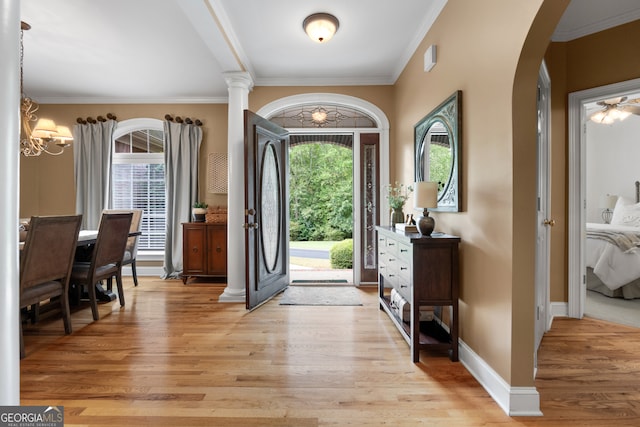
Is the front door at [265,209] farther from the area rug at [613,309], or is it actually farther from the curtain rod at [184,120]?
the area rug at [613,309]

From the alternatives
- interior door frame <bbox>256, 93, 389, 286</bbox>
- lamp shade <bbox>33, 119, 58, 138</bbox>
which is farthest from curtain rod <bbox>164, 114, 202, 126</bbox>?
lamp shade <bbox>33, 119, 58, 138</bbox>

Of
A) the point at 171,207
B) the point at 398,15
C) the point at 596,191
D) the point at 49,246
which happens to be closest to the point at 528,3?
the point at 398,15

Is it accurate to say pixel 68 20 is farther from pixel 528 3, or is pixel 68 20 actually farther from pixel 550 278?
pixel 550 278

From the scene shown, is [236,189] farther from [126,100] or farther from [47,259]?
[126,100]

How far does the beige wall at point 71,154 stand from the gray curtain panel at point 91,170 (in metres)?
0.24

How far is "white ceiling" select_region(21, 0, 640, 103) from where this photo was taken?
2.78 m

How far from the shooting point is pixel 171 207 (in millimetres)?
5039

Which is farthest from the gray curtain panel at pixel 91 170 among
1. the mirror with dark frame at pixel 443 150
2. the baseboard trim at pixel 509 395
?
the baseboard trim at pixel 509 395

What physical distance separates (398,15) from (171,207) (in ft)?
13.4

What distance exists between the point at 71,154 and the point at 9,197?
5071 mm

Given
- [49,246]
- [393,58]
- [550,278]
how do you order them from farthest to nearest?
[393,58], [550,278], [49,246]

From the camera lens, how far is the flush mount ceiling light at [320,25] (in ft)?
9.47

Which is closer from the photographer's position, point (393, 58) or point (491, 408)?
point (491, 408)

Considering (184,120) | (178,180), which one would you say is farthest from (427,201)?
(184,120)
